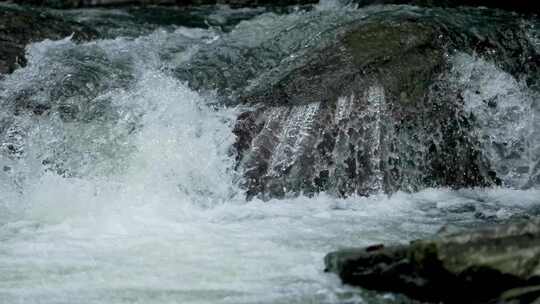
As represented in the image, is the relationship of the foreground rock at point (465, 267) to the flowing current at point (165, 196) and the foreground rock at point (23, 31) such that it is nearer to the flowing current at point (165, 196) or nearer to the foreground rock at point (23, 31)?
the flowing current at point (165, 196)

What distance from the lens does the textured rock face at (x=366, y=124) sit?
636 centimetres

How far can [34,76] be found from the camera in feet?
23.0

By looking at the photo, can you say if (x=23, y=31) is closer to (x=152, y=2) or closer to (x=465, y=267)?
(x=152, y=2)

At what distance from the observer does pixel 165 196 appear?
603cm

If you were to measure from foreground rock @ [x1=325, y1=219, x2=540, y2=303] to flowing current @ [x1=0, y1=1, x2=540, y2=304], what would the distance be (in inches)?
4.8

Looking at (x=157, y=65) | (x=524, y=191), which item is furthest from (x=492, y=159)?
(x=157, y=65)

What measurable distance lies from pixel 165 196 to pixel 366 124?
171 centimetres

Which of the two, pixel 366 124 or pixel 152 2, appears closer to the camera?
pixel 366 124

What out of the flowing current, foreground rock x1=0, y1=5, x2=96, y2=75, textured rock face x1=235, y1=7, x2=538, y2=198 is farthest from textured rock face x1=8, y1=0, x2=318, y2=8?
textured rock face x1=235, y1=7, x2=538, y2=198

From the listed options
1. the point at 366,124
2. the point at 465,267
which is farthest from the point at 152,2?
the point at 465,267

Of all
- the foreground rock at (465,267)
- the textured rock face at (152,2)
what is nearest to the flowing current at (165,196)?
the foreground rock at (465,267)

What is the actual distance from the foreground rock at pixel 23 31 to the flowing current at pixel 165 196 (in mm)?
165

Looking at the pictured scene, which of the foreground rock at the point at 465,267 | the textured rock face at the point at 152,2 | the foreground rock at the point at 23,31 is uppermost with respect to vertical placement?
the textured rock face at the point at 152,2

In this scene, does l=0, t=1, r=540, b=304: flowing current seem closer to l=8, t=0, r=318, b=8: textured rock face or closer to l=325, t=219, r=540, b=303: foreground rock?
l=325, t=219, r=540, b=303: foreground rock
